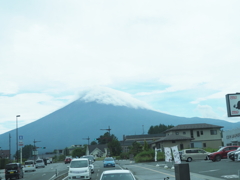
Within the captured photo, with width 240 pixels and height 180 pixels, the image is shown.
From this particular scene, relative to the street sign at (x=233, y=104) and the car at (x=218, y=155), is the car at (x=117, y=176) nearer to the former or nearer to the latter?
the street sign at (x=233, y=104)

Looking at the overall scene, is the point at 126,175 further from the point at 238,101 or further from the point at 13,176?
the point at 13,176

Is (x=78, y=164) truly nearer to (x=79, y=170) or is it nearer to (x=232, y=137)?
(x=79, y=170)

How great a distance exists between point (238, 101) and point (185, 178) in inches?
653

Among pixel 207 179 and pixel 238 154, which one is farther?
pixel 238 154

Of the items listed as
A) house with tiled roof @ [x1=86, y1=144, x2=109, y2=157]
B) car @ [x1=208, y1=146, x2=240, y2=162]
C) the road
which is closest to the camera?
the road

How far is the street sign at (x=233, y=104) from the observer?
26.5 meters

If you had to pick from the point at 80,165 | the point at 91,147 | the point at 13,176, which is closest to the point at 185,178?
the point at 80,165

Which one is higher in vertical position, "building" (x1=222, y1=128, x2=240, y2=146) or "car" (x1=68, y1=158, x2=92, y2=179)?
"building" (x1=222, y1=128, x2=240, y2=146)

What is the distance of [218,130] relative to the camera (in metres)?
71.4

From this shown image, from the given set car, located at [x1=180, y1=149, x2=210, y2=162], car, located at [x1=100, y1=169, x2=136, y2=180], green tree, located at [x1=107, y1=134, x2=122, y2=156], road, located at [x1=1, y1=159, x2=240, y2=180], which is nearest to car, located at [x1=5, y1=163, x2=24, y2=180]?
road, located at [x1=1, y1=159, x2=240, y2=180]

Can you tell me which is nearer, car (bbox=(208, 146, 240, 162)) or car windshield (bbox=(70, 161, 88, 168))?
car windshield (bbox=(70, 161, 88, 168))

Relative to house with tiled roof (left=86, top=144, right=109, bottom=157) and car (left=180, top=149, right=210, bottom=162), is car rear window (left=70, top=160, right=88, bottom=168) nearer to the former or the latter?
car (left=180, top=149, right=210, bottom=162)

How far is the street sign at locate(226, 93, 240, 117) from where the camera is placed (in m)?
26.5

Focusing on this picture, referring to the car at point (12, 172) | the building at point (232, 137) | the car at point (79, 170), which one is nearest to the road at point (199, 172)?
the car at point (12, 172)
